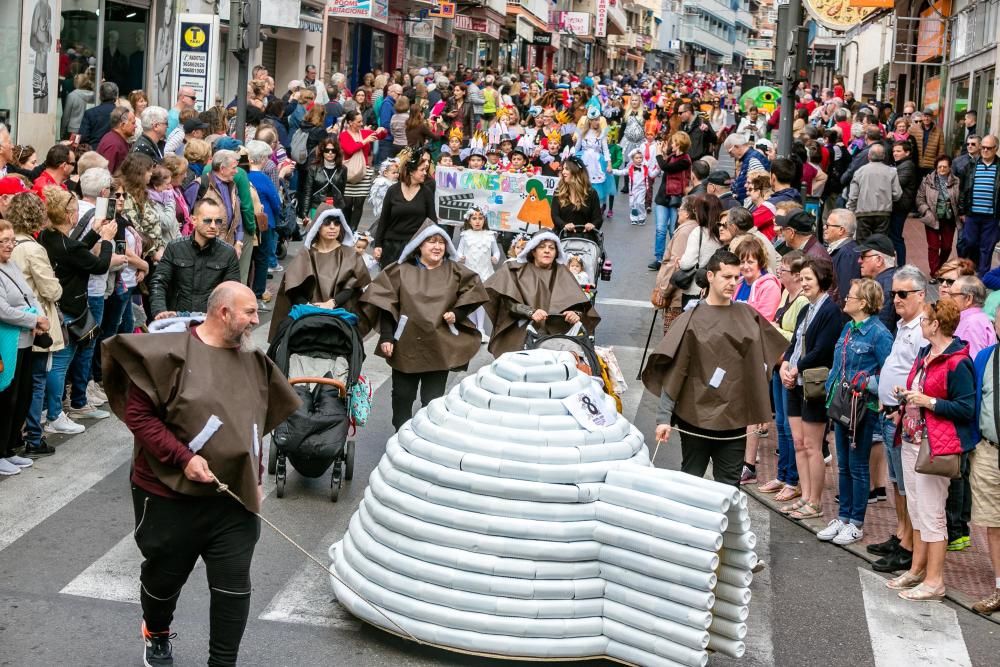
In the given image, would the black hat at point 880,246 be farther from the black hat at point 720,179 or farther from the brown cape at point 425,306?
the black hat at point 720,179

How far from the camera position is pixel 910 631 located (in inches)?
303

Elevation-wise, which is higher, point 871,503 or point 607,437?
point 607,437

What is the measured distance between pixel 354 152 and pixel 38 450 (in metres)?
9.46

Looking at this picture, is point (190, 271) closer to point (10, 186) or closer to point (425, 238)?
point (425, 238)

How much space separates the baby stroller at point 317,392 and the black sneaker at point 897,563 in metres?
3.45

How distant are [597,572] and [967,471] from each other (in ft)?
9.83

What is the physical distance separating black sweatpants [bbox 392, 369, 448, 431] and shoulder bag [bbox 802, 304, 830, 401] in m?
2.57

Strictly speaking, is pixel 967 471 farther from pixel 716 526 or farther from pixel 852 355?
pixel 716 526

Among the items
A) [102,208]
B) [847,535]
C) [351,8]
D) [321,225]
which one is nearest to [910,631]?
[847,535]

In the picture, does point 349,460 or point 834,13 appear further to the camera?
point 834,13

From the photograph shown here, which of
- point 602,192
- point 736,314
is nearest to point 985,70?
point 602,192

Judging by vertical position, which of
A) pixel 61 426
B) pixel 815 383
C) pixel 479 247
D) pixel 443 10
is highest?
pixel 443 10

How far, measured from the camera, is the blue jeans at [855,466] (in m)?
8.91

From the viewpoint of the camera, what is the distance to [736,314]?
27.3 ft
